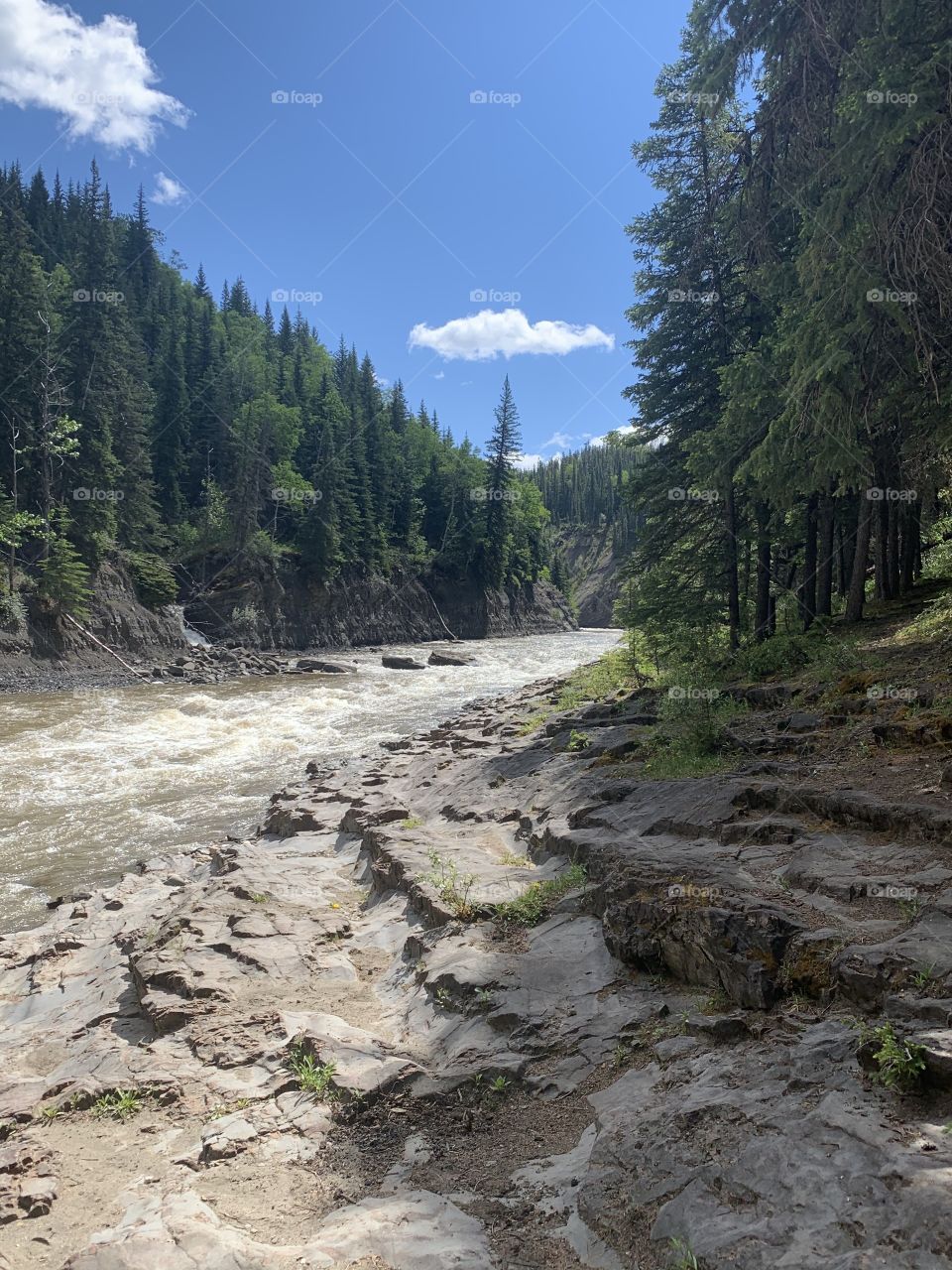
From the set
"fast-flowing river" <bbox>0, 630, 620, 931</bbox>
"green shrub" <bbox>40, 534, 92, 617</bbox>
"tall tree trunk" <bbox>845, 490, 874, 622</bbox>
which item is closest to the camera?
Answer: "fast-flowing river" <bbox>0, 630, 620, 931</bbox>

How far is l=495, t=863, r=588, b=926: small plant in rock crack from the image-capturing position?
6965 mm

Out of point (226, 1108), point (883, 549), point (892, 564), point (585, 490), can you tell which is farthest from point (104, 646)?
point (585, 490)

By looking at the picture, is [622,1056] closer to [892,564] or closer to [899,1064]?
[899,1064]

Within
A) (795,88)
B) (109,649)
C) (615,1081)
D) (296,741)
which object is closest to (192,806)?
(296,741)

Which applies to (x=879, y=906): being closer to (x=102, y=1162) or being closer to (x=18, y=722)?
(x=102, y=1162)

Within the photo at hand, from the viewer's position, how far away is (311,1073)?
4.87 m

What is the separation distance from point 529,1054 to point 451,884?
3.00 metres

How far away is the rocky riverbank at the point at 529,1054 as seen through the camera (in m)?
3.24

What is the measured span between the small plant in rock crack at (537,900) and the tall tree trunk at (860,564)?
1160 centimetres

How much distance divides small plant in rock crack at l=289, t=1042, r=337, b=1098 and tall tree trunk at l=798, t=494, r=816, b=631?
15.6 metres

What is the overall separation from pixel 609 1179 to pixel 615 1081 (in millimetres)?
891

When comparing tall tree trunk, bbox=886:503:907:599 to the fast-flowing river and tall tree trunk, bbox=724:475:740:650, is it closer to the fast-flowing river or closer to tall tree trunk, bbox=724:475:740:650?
tall tree trunk, bbox=724:475:740:650

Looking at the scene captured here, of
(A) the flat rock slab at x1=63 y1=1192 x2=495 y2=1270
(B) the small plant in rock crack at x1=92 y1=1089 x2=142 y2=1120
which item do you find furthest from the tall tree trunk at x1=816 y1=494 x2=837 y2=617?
(B) the small plant in rock crack at x1=92 y1=1089 x2=142 y2=1120

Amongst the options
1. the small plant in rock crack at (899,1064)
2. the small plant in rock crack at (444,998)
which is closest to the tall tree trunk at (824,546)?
the small plant in rock crack at (444,998)
